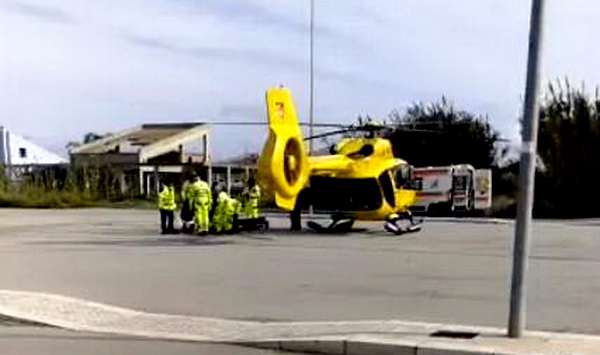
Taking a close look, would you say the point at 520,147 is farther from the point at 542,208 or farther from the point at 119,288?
the point at 542,208

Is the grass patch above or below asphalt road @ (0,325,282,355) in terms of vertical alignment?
below

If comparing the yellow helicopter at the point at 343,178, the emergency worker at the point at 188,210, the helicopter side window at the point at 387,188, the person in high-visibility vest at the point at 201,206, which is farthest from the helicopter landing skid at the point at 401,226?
the emergency worker at the point at 188,210

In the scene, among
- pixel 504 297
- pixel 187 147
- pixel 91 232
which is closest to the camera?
pixel 504 297

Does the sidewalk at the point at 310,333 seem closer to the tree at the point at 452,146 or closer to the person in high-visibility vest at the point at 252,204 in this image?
the person in high-visibility vest at the point at 252,204

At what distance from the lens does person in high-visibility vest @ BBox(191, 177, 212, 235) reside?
92.5ft

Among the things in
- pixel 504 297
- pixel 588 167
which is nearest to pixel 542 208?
pixel 588 167

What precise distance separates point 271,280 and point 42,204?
39.3 meters

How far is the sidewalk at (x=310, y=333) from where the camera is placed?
969 centimetres

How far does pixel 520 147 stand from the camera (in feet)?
33.2

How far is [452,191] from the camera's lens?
4694 cm

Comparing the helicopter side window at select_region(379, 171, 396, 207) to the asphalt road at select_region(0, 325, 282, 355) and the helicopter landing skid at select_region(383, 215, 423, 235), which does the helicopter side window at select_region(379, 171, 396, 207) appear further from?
the asphalt road at select_region(0, 325, 282, 355)

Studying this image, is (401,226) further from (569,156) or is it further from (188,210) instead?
(569,156)

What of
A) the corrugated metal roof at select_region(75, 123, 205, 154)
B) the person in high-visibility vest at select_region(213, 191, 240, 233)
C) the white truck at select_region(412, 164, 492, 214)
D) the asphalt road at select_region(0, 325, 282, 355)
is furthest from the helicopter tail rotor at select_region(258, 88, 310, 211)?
the corrugated metal roof at select_region(75, 123, 205, 154)

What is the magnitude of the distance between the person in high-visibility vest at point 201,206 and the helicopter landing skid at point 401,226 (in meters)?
5.21
